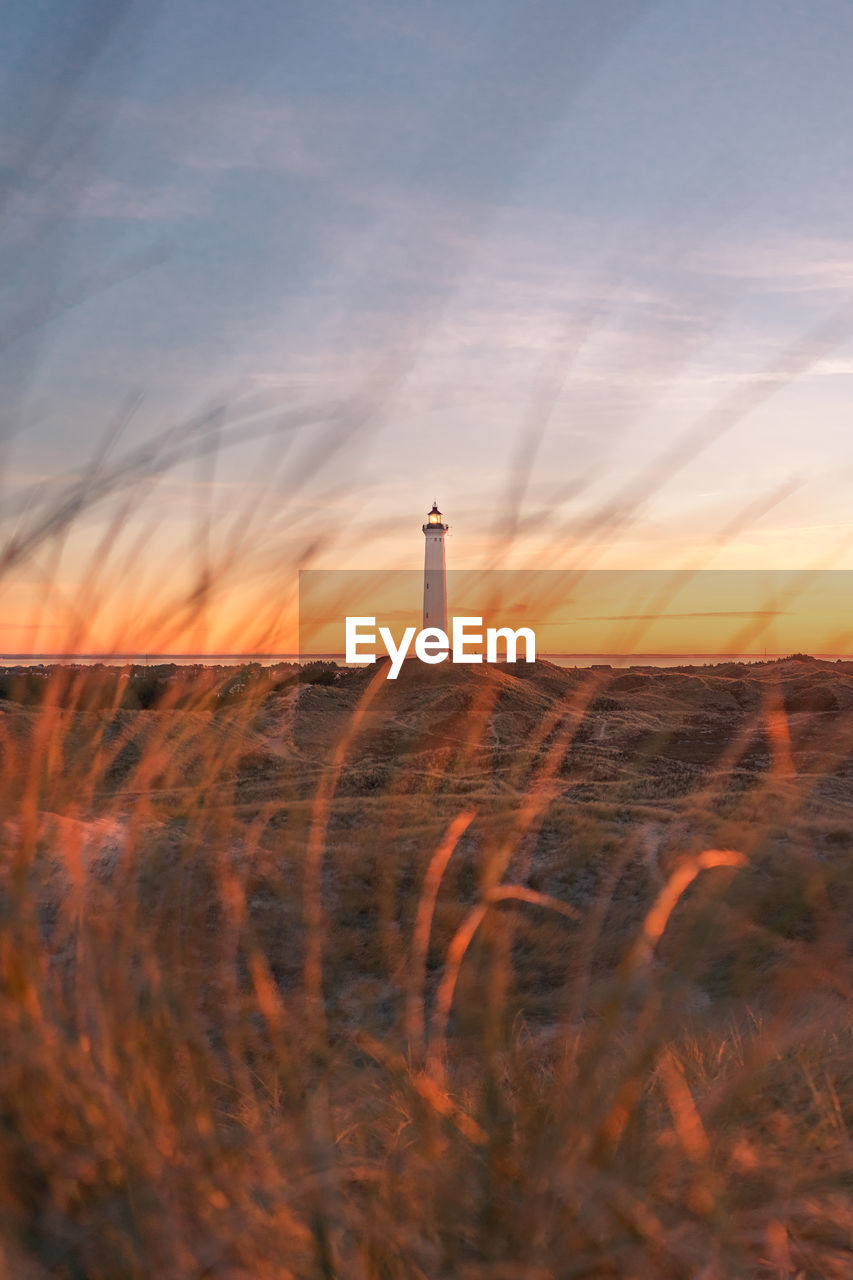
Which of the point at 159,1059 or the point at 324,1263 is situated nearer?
the point at 324,1263

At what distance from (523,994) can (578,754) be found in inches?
534

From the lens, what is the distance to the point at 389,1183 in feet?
6.08

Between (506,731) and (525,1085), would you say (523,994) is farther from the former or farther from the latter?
(506,731)

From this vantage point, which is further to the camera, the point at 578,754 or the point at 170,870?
the point at 578,754

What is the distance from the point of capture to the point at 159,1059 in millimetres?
2049

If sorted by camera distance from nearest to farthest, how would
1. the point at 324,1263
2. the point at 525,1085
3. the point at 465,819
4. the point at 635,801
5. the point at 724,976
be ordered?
1. the point at 324,1263
2. the point at 465,819
3. the point at 525,1085
4. the point at 724,976
5. the point at 635,801

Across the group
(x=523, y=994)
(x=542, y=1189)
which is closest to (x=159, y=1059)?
(x=542, y=1189)

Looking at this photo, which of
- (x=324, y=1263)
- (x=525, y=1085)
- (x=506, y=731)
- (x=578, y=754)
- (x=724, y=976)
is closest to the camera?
(x=324, y=1263)

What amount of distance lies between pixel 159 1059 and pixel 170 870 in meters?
7.45

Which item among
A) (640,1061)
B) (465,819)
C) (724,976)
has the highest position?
(465,819)

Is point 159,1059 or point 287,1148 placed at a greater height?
point 159,1059

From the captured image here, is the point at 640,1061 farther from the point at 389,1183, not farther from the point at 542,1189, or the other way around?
the point at 389,1183

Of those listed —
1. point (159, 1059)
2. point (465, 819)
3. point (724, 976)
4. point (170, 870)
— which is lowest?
point (724, 976)

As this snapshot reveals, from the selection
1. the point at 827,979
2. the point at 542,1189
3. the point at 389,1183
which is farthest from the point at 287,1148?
the point at 827,979
